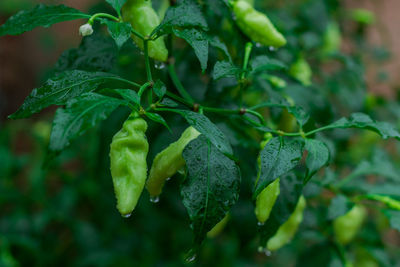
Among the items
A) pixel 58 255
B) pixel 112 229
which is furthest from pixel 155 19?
pixel 58 255

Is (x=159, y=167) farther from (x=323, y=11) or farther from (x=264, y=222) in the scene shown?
(x=323, y=11)

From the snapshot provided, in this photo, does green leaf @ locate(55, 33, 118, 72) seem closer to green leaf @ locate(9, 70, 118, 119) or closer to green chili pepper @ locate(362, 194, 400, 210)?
green leaf @ locate(9, 70, 118, 119)

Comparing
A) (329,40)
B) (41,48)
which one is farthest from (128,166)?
(41,48)

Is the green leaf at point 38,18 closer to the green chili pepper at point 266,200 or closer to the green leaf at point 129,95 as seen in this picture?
the green leaf at point 129,95

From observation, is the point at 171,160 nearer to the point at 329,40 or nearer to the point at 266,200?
the point at 266,200

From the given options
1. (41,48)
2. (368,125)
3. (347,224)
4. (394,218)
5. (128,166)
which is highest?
(128,166)

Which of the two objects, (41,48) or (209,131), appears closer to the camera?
(209,131)

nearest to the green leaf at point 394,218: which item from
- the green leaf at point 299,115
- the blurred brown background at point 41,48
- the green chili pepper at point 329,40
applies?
the green leaf at point 299,115
